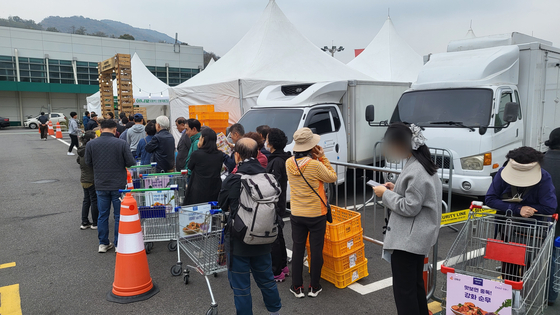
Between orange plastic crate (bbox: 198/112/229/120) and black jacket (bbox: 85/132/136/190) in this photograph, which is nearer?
black jacket (bbox: 85/132/136/190)

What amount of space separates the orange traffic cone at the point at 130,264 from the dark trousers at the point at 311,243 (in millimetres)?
1683

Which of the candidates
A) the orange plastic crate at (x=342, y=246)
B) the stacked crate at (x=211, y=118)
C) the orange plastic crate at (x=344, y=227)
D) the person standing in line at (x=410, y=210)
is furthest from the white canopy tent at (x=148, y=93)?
the person standing in line at (x=410, y=210)

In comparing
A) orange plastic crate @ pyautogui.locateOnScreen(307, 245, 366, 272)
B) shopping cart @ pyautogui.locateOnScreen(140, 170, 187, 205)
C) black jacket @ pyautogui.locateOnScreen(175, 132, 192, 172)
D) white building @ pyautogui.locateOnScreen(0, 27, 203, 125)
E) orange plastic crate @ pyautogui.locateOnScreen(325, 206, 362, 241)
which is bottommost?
orange plastic crate @ pyautogui.locateOnScreen(307, 245, 366, 272)

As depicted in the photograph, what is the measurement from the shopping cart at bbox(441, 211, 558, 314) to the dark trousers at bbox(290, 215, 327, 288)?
1.37 meters

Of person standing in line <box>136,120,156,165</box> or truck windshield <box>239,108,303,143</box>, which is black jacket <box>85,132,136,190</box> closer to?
person standing in line <box>136,120,156,165</box>

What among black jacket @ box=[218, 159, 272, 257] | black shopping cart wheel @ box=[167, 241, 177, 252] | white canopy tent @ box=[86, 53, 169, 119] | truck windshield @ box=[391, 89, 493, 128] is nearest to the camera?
black jacket @ box=[218, 159, 272, 257]

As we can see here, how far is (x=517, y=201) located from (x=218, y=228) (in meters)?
3.01

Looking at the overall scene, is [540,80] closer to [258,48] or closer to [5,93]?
[258,48]

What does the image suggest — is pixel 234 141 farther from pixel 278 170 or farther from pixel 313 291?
pixel 313 291

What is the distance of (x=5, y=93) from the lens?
140ft

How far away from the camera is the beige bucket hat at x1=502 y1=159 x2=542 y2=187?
132 inches

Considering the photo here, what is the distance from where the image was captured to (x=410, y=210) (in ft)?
9.00

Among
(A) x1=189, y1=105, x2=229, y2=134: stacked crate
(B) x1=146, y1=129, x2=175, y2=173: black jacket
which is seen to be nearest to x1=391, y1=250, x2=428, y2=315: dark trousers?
(B) x1=146, y1=129, x2=175, y2=173: black jacket

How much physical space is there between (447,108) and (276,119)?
339 cm
